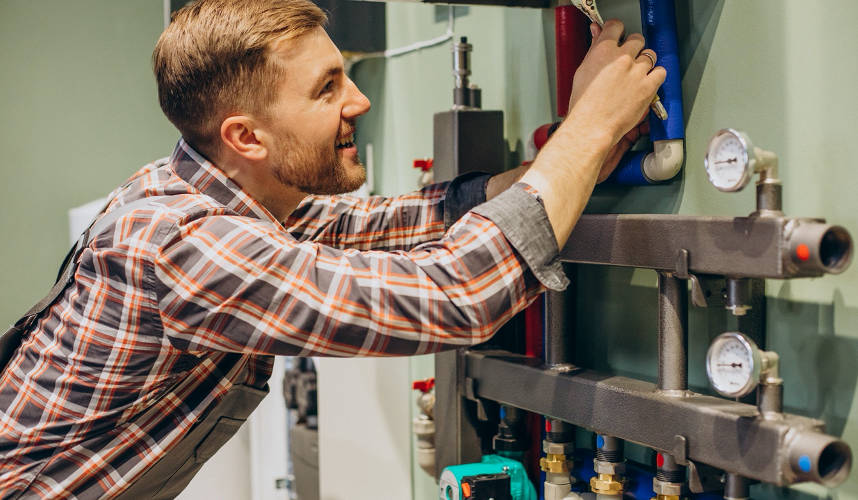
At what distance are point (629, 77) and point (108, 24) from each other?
171 centimetres

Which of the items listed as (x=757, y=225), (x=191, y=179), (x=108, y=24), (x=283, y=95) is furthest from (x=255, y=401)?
(x=108, y=24)

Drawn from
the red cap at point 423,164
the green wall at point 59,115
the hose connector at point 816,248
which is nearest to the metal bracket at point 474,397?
the red cap at point 423,164

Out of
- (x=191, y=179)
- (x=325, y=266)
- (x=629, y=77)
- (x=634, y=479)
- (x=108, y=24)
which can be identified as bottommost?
(x=634, y=479)

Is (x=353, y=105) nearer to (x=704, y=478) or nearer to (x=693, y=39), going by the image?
(x=693, y=39)

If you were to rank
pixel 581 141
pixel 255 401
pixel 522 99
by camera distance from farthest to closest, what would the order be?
pixel 522 99 → pixel 255 401 → pixel 581 141

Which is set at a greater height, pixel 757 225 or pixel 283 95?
pixel 283 95

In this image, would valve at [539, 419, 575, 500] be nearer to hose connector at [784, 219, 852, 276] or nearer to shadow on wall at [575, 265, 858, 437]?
shadow on wall at [575, 265, 858, 437]

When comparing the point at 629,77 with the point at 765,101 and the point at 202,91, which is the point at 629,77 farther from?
the point at 202,91

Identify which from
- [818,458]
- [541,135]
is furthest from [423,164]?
[818,458]

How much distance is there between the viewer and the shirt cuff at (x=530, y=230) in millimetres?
846

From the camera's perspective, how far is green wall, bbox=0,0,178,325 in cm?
210

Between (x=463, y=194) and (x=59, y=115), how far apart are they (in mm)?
1414

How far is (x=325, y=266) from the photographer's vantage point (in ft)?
2.85

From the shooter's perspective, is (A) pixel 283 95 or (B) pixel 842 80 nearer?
(B) pixel 842 80
